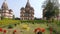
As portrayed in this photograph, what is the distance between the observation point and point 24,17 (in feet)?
234

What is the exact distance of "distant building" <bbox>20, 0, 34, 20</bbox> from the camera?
2798 inches

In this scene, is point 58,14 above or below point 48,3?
below

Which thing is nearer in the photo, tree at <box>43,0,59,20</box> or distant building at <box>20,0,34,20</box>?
tree at <box>43,0,59,20</box>

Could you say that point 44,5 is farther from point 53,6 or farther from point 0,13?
point 0,13

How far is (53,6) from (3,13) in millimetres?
25241

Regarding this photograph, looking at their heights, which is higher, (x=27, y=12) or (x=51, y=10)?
(x=51, y=10)

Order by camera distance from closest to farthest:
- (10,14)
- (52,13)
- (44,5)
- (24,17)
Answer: (52,13) < (44,5) < (24,17) < (10,14)

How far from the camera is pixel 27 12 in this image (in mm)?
71625

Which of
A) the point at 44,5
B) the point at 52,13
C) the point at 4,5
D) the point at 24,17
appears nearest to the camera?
the point at 52,13

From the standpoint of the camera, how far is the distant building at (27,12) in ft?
233

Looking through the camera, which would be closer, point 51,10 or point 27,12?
point 51,10

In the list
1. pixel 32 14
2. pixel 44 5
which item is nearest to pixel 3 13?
pixel 32 14

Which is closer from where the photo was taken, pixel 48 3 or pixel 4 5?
pixel 48 3

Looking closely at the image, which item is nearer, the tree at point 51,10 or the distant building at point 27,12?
the tree at point 51,10
